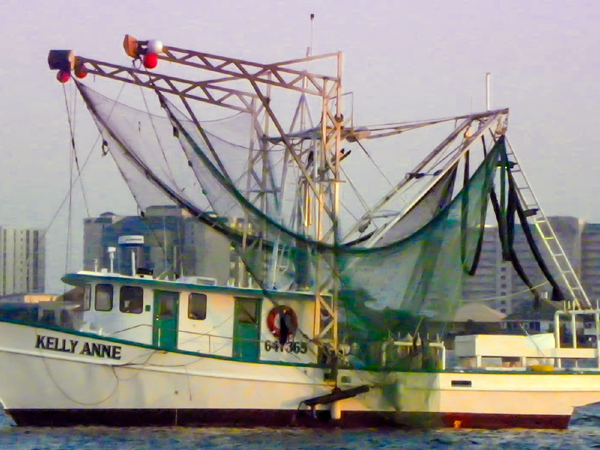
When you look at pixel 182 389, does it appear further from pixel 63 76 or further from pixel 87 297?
pixel 63 76

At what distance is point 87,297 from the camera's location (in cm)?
2320

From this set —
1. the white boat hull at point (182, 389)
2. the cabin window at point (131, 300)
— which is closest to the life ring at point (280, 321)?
the white boat hull at point (182, 389)

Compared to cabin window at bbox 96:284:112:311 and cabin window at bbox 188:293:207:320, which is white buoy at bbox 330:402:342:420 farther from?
cabin window at bbox 96:284:112:311

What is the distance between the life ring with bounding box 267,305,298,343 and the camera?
2366 centimetres

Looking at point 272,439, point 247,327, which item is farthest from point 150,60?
point 272,439

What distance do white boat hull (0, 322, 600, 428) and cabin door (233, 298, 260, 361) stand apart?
2.91 feet

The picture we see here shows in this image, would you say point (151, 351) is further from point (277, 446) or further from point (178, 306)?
point (277, 446)

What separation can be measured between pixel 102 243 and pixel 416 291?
1315 cm

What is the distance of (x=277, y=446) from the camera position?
21109mm

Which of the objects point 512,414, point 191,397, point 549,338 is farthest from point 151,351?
point 549,338

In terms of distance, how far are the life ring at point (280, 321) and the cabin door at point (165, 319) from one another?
6.32 ft

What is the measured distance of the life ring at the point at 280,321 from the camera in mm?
23656

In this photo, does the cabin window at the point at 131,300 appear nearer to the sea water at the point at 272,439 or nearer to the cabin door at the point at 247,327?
the cabin door at the point at 247,327

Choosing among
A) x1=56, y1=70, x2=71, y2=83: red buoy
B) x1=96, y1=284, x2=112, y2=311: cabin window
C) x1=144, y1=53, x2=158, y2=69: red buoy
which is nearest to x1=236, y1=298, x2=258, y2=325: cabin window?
x1=96, y1=284, x2=112, y2=311: cabin window
